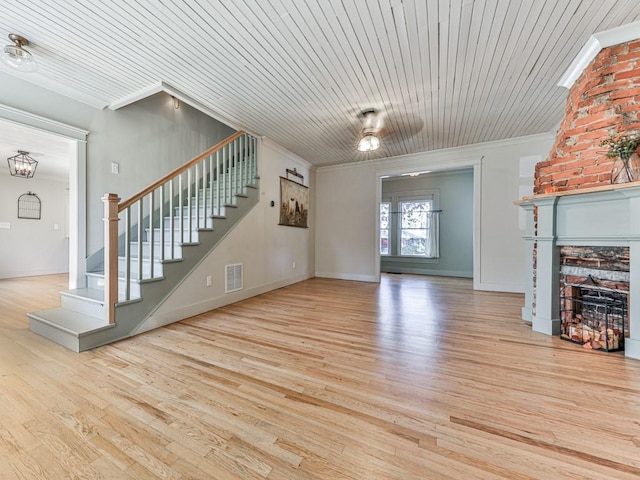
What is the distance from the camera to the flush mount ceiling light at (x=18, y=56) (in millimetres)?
2070

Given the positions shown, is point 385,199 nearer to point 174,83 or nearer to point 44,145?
point 174,83

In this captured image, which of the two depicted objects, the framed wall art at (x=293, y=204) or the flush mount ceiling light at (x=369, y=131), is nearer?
the flush mount ceiling light at (x=369, y=131)

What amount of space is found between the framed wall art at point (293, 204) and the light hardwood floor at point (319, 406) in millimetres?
2618

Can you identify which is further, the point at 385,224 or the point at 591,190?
the point at 385,224

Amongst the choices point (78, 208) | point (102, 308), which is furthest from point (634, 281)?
point (78, 208)

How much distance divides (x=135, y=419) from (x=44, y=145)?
16.1ft

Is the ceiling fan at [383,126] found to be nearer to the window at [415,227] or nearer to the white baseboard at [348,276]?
the white baseboard at [348,276]

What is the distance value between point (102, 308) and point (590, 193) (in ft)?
14.8

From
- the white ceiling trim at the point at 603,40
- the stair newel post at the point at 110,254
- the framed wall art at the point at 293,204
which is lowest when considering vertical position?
the stair newel post at the point at 110,254

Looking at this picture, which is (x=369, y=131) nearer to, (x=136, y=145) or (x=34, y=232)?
(x=136, y=145)

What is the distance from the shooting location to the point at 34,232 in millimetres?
5836

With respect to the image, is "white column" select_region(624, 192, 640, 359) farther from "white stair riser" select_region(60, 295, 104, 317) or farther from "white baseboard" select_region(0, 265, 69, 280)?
"white baseboard" select_region(0, 265, 69, 280)

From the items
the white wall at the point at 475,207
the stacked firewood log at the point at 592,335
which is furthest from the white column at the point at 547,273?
the white wall at the point at 475,207

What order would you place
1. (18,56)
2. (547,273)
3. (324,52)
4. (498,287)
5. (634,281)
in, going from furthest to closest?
(498,287), (547,273), (324,52), (18,56), (634,281)
